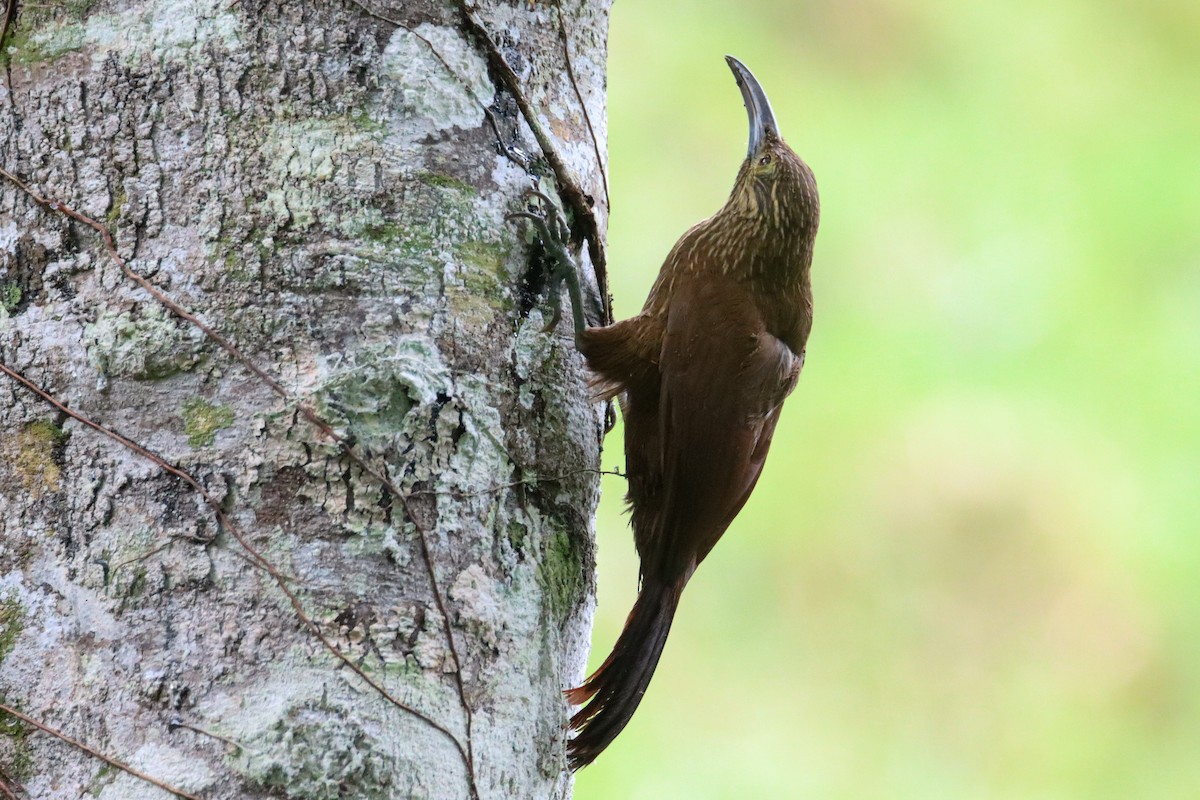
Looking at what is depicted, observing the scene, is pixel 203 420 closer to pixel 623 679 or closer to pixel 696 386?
pixel 623 679

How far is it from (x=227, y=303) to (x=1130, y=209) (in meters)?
4.74

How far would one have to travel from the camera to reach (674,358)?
2.44 metres

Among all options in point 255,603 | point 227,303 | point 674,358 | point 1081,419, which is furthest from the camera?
point 1081,419

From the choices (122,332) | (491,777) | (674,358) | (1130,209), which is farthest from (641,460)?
(1130,209)

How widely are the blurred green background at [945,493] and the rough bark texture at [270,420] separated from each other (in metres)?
2.90

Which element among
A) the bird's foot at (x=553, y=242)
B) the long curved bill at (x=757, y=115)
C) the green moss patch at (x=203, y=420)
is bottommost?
the green moss patch at (x=203, y=420)

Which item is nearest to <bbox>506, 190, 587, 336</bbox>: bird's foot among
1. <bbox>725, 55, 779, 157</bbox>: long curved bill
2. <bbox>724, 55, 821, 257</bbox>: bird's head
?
<bbox>724, 55, 821, 257</bbox>: bird's head

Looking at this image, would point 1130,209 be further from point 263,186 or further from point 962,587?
point 263,186

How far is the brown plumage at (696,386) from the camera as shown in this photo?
7.68 feet

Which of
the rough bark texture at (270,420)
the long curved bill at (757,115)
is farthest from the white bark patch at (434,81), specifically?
the long curved bill at (757,115)

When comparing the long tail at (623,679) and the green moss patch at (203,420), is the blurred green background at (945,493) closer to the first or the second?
the long tail at (623,679)

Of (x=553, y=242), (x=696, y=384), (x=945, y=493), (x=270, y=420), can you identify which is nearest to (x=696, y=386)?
(x=696, y=384)

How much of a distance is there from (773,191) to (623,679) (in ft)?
3.68

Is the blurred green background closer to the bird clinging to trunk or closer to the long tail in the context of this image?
the bird clinging to trunk
